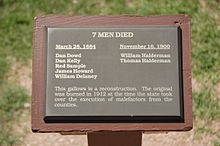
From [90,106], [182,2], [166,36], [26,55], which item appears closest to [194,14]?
[182,2]

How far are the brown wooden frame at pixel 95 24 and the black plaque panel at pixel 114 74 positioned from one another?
0.03 metres

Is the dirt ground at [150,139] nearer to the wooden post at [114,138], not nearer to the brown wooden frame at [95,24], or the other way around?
the wooden post at [114,138]

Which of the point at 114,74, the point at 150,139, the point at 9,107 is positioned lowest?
the point at 150,139

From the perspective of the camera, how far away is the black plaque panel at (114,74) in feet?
9.59

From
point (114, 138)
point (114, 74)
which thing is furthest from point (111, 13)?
point (114, 74)

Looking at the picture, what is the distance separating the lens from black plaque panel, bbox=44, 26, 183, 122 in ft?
9.59

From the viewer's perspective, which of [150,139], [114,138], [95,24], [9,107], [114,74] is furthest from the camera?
[9,107]

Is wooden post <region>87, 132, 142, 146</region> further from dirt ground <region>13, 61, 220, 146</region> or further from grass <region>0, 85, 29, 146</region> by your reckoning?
grass <region>0, 85, 29, 146</region>

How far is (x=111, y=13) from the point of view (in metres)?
5.12

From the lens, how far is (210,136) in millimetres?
4312

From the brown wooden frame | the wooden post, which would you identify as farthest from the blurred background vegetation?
the brown wooden frame

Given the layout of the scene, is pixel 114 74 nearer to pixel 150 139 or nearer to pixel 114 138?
pixel 114 138

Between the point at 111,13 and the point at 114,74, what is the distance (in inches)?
88.1

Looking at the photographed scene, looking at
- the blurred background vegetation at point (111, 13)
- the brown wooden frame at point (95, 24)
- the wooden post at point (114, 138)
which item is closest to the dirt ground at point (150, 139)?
the blurred background vegetation at point (111, 13)
